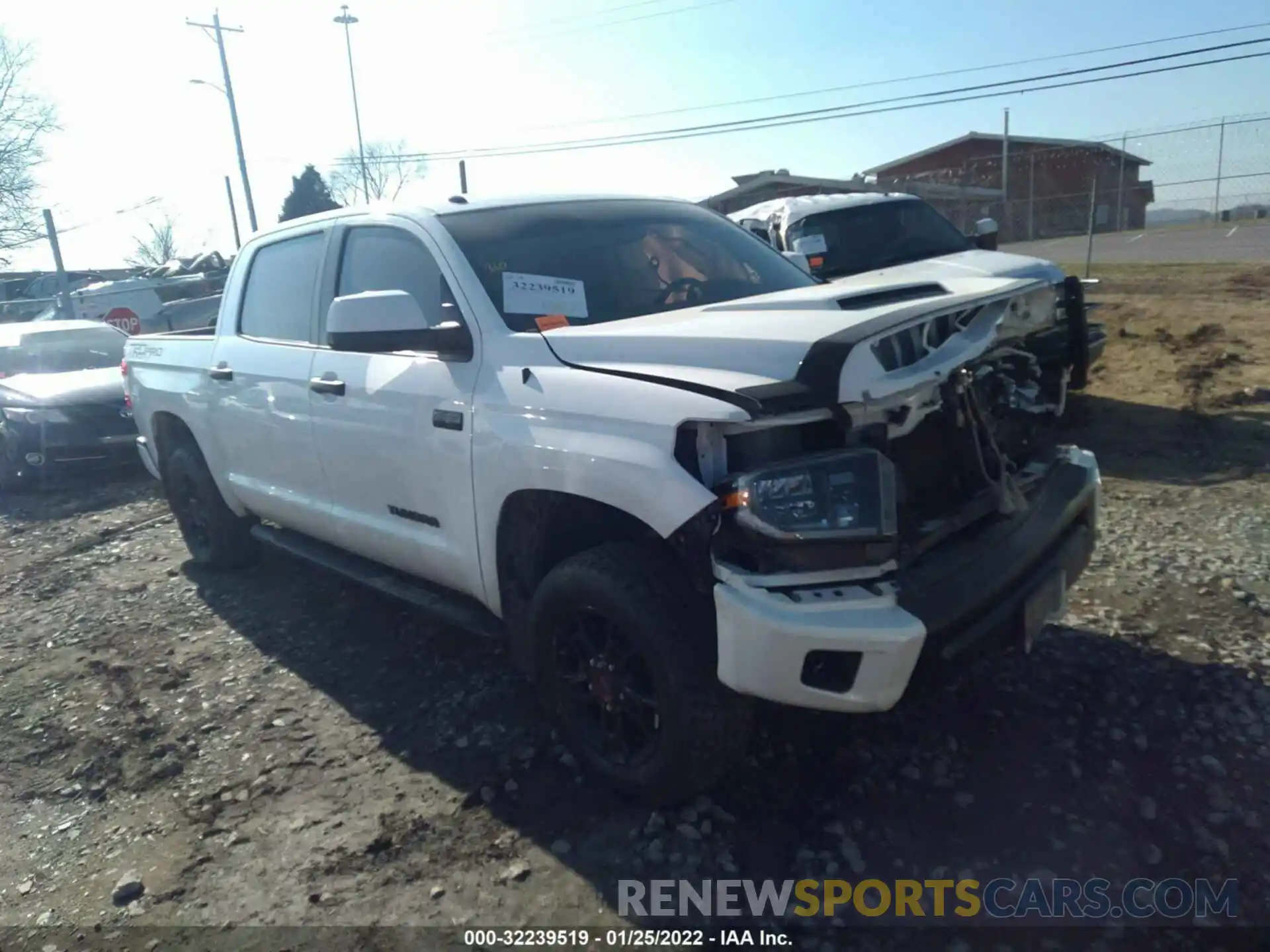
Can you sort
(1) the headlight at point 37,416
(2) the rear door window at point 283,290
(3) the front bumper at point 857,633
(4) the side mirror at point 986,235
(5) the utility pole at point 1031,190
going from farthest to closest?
1. (5) the utility pole at point 1031,190
2. (1) the headlight at point 37,416
3. (4) the side mirror at point 986,235
4. (2) the rear door window at point 283,290
5. (3) the front bumper at point 857,633

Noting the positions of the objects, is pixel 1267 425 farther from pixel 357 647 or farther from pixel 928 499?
pixel 357 647

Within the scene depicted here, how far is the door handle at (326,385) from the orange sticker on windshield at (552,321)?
1.06m

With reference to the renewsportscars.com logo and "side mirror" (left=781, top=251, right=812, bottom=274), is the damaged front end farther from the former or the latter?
"side mirror" (left=781, top=251, right=812, bottom=274)

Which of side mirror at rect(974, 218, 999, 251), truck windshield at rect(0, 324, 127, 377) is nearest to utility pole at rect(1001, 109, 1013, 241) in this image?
side mirror at rect(974, 218, 999, 251)

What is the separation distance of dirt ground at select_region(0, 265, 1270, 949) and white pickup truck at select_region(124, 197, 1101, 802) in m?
0.37

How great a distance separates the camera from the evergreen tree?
3453 centimetres

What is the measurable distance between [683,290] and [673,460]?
139 cm

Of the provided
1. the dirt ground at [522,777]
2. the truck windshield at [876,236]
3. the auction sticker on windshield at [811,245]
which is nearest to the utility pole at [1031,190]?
the truck windshield at [876,236]

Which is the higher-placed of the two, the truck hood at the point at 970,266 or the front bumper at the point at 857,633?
the truck hood at the point at 970,266

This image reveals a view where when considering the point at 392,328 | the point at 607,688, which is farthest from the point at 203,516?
the point at 607,688

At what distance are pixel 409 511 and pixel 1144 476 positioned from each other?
4655 mm

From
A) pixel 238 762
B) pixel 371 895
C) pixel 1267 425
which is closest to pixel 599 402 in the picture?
pixel 371 895

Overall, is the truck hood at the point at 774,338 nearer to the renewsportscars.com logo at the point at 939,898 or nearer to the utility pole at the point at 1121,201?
the renewsportscars.com logo at the point at 939,898

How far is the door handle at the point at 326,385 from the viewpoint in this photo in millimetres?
4082
